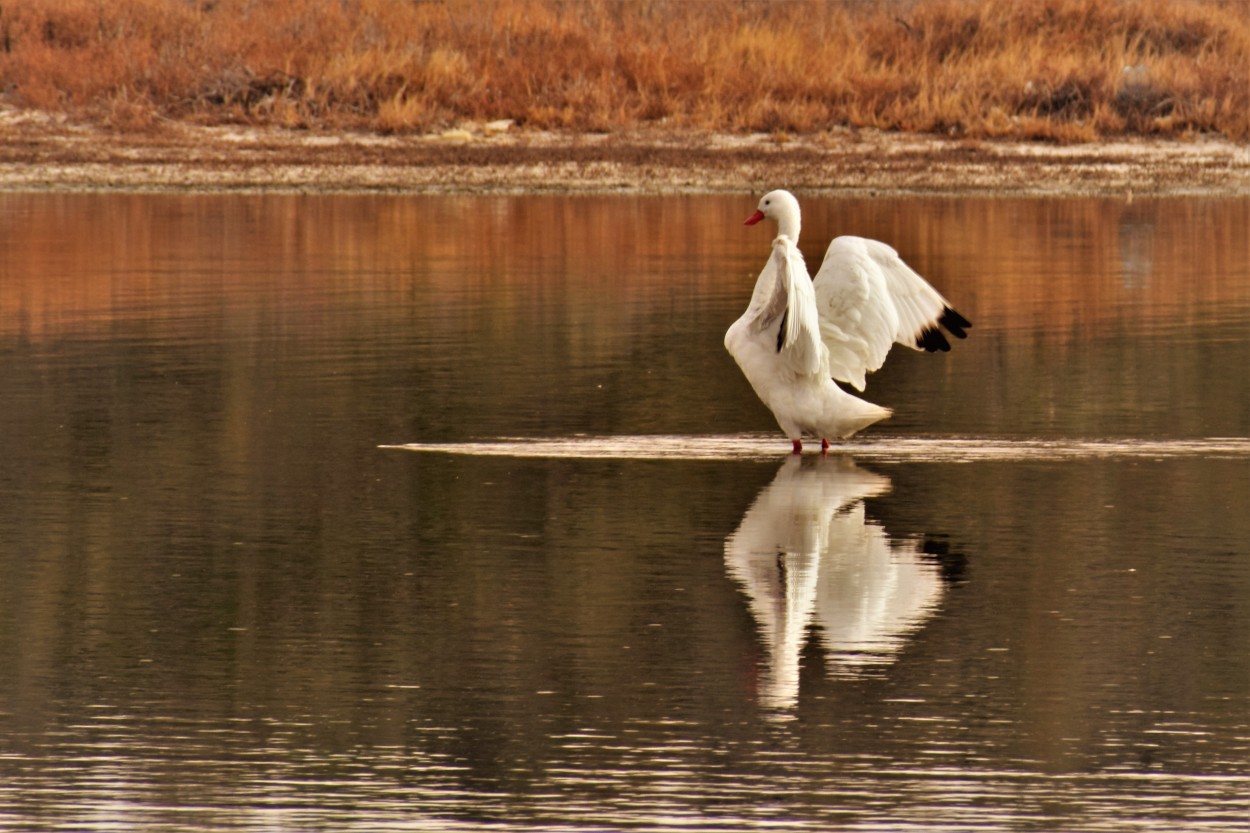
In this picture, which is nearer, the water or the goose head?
the water

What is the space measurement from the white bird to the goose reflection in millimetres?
483

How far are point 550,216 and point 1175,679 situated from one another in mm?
18548

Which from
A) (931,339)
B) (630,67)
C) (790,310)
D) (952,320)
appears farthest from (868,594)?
(630,67)

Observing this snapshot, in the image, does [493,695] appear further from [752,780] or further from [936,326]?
[936,326]

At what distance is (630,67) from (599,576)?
2603 centimetres

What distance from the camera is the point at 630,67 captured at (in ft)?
111

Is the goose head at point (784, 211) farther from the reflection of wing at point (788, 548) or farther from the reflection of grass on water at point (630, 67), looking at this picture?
the reflection of grass on water at point (630, 67)

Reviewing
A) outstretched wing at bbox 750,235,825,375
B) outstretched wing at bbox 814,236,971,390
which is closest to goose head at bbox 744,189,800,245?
outstretched wing at bbox 814,236,971,390

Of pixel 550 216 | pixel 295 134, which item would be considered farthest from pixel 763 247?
pixel 295 134

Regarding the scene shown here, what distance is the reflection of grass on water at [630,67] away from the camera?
106ft

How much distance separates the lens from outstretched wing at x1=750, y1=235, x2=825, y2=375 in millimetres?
10438

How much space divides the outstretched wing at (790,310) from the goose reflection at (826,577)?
0.53m

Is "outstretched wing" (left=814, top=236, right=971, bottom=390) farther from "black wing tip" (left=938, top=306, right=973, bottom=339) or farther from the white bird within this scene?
"black wing tip" (left=938, top=306, right=973, bottom=339)

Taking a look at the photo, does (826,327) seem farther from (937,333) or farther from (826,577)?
(826,577)
